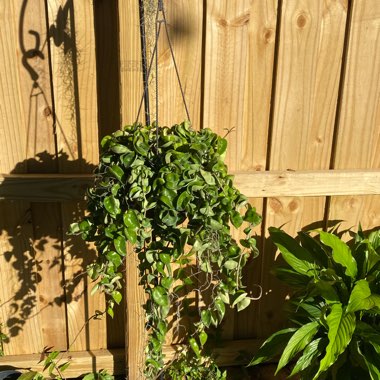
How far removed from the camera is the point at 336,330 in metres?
2.02

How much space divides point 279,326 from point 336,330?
71 centimetres

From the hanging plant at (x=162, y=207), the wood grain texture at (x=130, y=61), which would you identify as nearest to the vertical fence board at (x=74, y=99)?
the wood grain texture at (x=130, y=61)

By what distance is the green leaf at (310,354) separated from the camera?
2.15 m

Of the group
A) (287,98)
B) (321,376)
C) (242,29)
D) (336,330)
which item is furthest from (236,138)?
(321,376)

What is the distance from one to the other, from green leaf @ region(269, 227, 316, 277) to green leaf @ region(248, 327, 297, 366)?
1.04 ft

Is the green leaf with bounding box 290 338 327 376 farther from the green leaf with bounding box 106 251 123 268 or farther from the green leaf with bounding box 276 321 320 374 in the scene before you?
the green leaf with bounding box 106 251 123 268

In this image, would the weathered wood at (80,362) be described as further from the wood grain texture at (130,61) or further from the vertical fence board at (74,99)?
the wood grain texture at (130,61)

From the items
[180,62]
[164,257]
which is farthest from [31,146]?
[164,257]

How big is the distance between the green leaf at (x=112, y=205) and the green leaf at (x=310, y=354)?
3.87ft

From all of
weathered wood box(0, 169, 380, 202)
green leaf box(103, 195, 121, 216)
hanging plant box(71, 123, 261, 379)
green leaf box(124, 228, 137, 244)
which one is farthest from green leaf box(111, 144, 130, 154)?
weathered wood box(0, 169, 380, 202)

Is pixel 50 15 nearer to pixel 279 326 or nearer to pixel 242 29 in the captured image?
pixel 242 29

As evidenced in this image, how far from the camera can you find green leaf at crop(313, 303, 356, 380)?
78.6 inches

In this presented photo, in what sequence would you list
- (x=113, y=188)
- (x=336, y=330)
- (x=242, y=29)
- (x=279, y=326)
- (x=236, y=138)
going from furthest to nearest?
(x=279, y=326), (x=236, y=138), (x=242, y=29), (x=336, y=330), (x=113, y=188)

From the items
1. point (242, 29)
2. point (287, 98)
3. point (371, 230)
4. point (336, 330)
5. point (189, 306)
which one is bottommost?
point (189, 306)
